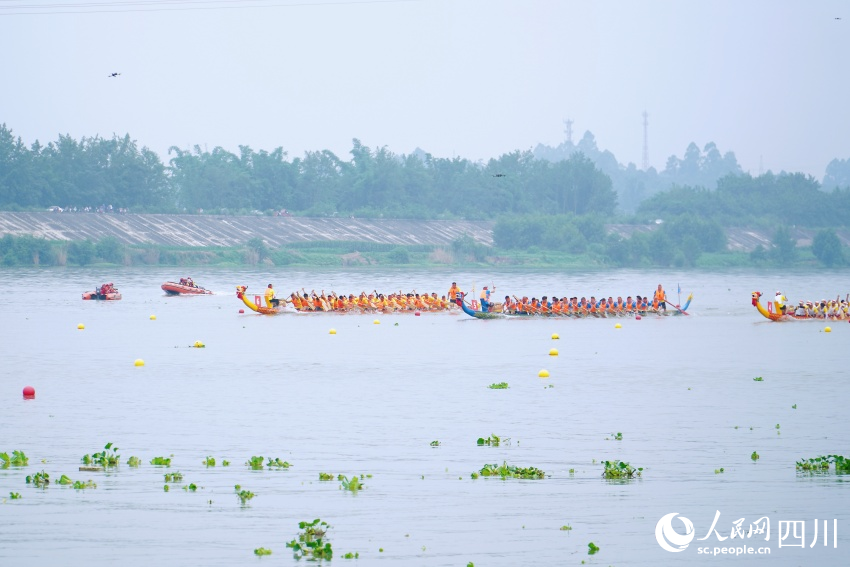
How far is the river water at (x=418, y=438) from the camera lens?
12.6 m

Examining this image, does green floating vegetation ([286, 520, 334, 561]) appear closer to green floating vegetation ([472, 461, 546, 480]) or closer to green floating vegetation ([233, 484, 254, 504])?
green floating vegetation ([233, 484, 254, 504])

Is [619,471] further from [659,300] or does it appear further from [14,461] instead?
[659,300]

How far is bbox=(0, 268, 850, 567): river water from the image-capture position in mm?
12602

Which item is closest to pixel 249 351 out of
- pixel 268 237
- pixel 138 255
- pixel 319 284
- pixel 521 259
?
pixel 319 284

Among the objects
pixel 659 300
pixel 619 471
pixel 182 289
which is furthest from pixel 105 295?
pixel 619 471

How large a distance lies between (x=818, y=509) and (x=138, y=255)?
223 ft

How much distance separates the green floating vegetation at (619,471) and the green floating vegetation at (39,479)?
6437 mm

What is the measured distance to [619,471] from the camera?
15359 millimetres

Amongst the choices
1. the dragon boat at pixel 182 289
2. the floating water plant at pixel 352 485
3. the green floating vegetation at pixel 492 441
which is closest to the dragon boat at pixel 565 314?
the dragon boat at pixel 182 289

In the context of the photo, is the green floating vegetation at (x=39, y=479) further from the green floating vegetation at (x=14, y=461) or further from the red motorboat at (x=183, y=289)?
the red motorboat at (x=183, y=289)

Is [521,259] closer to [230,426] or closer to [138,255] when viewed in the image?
[138,255]

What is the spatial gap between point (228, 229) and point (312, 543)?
74.8 metres
